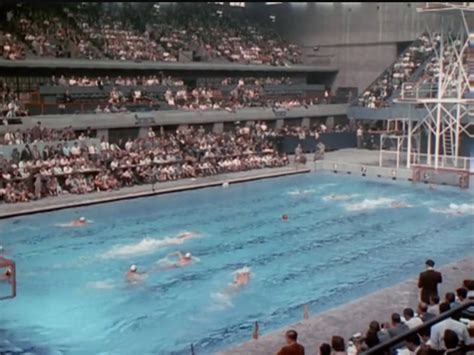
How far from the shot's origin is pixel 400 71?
38.0m

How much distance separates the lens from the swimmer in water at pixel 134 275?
1398cm

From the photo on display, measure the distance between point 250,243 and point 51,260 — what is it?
4990mm

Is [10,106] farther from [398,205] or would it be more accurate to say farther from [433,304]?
[433,304]

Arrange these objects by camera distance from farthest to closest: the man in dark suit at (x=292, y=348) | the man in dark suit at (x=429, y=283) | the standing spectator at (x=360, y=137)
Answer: the standing spectator at (x=360, y=137) < the man in dark suit at (x=429, y=283) < the man in dark suit at (x=292, y=348)

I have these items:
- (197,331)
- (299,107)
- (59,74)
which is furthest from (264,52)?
(197,331)

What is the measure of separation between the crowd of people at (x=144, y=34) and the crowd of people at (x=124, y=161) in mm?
5119

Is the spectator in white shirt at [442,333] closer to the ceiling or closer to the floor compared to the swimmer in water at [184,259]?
closer to the ceiling

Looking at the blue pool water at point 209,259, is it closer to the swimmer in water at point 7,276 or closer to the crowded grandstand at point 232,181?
the crowded grandstand at point 232,181

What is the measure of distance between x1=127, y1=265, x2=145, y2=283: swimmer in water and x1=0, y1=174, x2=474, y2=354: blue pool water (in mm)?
188

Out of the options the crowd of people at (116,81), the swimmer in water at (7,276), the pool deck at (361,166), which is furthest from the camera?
the crowd of people at (116,81)

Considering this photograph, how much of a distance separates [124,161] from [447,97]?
48.2ft

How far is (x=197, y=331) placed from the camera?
11039mm

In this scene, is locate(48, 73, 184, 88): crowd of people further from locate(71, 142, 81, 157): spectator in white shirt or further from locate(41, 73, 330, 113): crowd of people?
locate(71, 142, 81, 157): spectator in white shirt

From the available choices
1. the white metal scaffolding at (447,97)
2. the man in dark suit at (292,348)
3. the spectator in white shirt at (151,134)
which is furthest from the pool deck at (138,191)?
the man in dark suit at (292,348)
